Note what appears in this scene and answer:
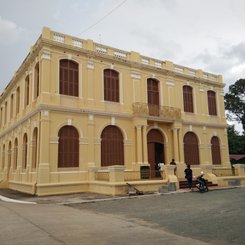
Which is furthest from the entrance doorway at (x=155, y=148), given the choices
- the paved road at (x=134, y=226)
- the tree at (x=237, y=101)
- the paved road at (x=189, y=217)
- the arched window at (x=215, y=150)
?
the tree at (x=237, y=101)

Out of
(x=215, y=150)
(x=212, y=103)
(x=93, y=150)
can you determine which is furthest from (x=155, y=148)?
(x=212, y=103)

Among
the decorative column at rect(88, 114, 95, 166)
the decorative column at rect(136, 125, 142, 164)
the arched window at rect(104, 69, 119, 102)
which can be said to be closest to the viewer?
the decorative column at rect(88, 114, 95, 166)

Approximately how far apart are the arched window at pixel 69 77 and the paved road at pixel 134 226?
942cm

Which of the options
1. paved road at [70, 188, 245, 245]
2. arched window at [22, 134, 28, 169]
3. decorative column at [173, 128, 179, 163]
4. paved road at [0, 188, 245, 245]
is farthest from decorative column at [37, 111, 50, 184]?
decorative column at [173, 128, 179, 163]

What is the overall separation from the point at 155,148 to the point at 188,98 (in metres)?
5.28

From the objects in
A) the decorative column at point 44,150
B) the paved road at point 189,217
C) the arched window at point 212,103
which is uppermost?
the arched window at point 212,103

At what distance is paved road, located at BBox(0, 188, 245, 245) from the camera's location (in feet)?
20.3

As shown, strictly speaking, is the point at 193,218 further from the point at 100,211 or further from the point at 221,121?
the point at 221,121

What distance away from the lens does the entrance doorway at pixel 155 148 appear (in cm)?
2145

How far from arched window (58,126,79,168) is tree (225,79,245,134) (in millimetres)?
30145

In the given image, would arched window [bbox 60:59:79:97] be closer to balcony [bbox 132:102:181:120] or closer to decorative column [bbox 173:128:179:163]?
balcony [bbox 132:102:181:120]

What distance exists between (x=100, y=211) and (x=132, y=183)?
219 inches

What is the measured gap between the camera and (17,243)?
6.01 metres

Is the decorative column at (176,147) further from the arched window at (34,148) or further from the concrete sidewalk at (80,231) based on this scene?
the concrete sidewalk at (80,231)
